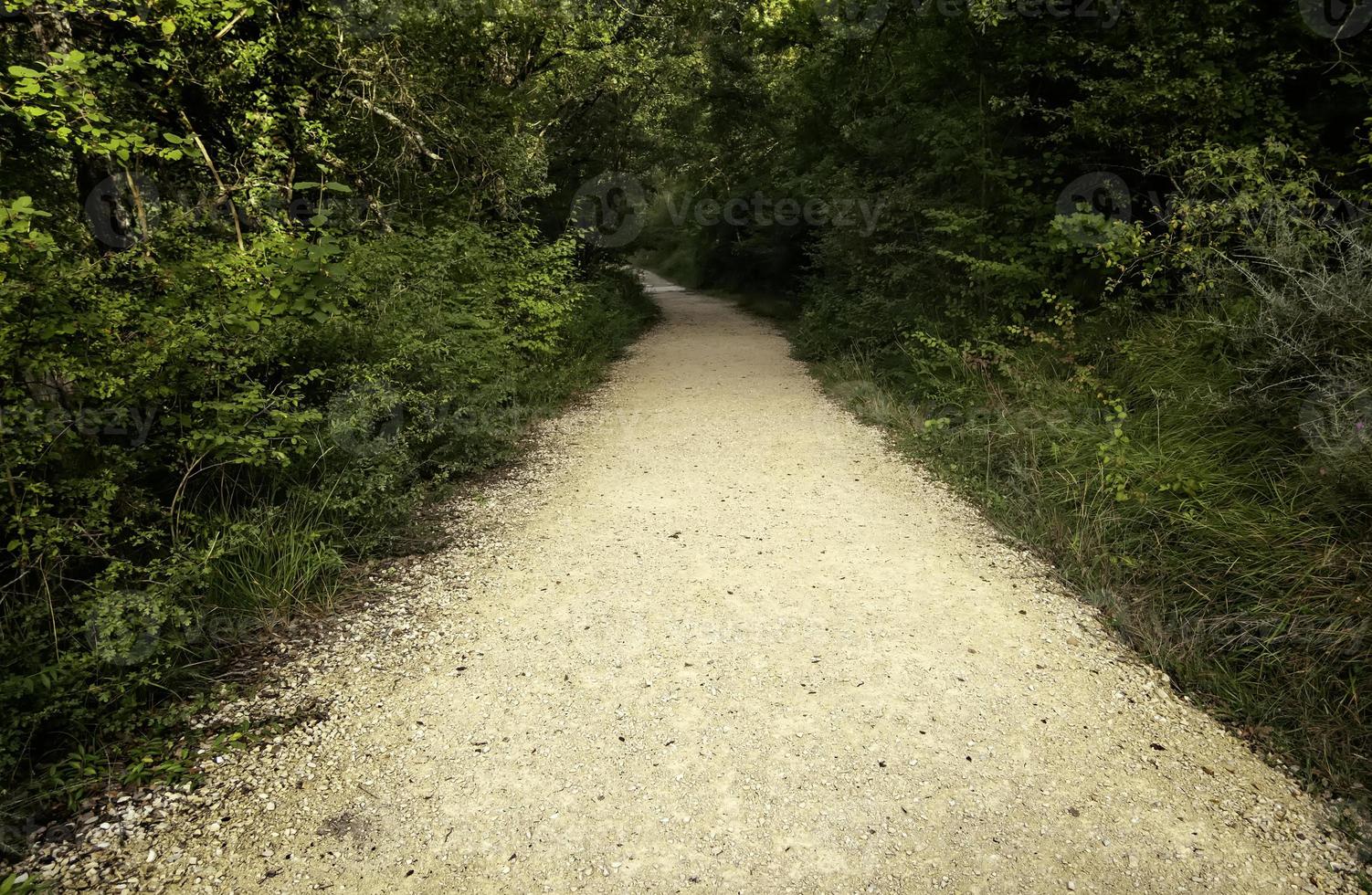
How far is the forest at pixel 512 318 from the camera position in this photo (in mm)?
2777

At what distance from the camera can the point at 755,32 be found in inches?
462

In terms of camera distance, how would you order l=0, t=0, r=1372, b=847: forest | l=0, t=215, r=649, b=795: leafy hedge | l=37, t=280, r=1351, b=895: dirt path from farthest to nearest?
1. l=0, t=0, r=1372, b=847: forest
2. l=0, t=215, r=649, b=795: leafy hedge
3. l=37, t=280, r=1351, b=895: dirt path

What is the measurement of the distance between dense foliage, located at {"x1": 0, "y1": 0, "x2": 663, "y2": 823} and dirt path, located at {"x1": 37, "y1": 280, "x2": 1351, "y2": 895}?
24.4 inches

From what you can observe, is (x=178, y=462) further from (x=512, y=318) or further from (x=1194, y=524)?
(x=1194, y=524)

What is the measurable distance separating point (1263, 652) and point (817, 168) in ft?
33.5

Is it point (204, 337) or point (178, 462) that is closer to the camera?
point (204, 337)

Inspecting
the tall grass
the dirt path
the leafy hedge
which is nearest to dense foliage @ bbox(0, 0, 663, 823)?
the leafy hedge

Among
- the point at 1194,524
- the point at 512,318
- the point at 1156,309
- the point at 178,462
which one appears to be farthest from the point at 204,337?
the point at 1156,309

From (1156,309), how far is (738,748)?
545 cm

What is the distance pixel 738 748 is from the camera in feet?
9.12

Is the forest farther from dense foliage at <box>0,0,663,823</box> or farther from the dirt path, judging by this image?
the dirt path

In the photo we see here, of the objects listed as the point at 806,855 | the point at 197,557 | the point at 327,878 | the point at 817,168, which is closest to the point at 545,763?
the point at 327,878

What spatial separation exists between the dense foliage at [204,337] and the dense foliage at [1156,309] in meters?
4.58

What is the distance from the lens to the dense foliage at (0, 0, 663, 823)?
8.59 ft
